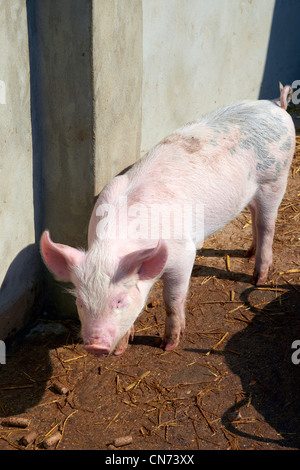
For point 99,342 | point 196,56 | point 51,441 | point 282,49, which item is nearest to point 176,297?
point 99,342

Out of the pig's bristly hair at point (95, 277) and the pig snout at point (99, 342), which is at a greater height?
the pig's bristly hair at point (95, 277)

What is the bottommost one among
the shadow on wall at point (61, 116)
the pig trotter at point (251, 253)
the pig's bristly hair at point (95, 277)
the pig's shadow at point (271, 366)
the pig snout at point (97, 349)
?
the pig's shadow at point (271, 366)

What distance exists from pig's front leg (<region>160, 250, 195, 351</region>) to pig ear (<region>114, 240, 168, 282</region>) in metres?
0.43

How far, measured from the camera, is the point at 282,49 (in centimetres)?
738

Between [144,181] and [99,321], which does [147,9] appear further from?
[99,321]

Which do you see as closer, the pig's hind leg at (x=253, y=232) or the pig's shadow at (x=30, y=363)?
the pig's shadow at (x=30, y=363)

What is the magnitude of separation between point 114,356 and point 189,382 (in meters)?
0.56

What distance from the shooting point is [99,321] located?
3064mm

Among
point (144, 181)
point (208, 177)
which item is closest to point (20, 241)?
point (144, 181)

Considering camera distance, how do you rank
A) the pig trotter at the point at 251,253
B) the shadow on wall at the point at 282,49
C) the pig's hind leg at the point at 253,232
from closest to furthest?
1. the pig's hind leg at the point at 253,232
2. the pig trotter at the point at 251,253
3. the shadow on wall at the point at 282,49

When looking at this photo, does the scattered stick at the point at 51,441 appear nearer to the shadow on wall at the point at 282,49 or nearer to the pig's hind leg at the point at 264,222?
the pig's hind leg at the point at 264,222

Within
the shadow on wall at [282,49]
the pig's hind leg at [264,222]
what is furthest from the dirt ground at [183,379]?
the shadow on wall at [282,49]

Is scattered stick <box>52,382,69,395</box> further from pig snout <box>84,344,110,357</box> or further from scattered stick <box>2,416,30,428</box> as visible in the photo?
pig snout <box>84,344,110,357</box>

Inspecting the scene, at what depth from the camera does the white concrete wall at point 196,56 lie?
4.63 metres
